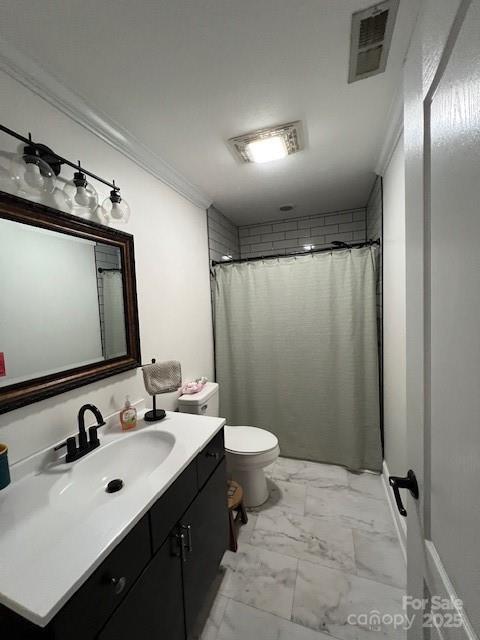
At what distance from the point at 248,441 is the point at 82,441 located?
1.07m

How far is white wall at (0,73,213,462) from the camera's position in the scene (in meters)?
0.98

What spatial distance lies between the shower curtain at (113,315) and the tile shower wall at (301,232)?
6.45ft

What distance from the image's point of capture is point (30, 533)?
687 mm

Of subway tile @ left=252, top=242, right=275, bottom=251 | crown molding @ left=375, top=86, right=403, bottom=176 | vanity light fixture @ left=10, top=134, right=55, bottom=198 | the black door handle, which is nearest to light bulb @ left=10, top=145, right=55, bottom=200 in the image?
vanity light fixture @ left=10, top=134, right=55, bottom=198

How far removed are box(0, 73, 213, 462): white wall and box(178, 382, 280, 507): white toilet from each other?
19cm

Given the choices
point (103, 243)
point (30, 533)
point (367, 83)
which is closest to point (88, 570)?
point (30, 533)

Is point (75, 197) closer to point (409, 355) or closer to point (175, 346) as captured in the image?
point (175, 346)

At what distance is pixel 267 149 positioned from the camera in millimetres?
1601

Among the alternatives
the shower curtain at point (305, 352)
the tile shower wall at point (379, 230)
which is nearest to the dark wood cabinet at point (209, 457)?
the shower curtain at point (305, 352)

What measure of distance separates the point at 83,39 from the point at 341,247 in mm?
Result: 1864

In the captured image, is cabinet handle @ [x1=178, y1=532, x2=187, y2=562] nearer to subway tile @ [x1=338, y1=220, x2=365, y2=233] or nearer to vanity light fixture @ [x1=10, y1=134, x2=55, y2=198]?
vanity light fixture @ [x1=10, y1=134, x2=55, y2=198]

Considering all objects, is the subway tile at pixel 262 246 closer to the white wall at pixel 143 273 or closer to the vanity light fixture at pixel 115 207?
the white wall at pixel 143 273

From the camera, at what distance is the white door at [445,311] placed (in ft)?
1.22

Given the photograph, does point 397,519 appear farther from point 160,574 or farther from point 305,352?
point 160,574
